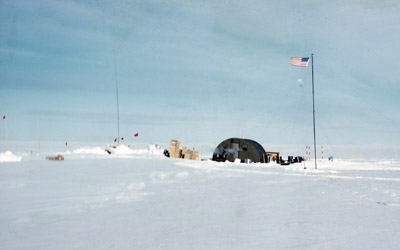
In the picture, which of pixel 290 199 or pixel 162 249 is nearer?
pixel 162 249

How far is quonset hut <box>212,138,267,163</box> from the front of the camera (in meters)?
36.8

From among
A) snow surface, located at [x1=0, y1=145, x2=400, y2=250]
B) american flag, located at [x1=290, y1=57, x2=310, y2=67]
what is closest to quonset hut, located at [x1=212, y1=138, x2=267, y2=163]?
american flag, located at [x1=290, y1=57, x2=310, y2=67]

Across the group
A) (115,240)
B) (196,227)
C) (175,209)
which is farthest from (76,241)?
(175,209)

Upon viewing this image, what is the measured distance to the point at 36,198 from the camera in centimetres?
1223

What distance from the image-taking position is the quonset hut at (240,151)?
36812mm

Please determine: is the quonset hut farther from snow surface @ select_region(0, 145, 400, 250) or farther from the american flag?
snow surface @ select_region(0, 145, 400, 250)

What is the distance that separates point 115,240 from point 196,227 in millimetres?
2050

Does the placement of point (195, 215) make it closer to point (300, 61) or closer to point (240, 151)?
point (300, 61)

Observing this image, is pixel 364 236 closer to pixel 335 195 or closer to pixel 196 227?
pixel 196 227

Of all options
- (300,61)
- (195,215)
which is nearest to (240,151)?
(300,61)

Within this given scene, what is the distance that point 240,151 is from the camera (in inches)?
1478

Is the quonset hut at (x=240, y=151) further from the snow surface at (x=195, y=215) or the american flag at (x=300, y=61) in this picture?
the snow surface at (x=195, y=215)

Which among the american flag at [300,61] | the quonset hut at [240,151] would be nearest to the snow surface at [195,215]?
the american flag at [300,61]

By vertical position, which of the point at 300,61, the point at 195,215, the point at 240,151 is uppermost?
the point at 300,61
